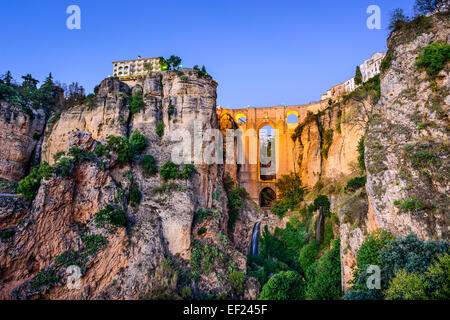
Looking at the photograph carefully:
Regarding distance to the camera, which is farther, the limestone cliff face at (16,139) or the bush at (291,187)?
the bush at (291,187)

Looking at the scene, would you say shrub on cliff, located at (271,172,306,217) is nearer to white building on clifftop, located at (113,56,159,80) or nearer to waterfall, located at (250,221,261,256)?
waterfall, located at (250,221,261,256)

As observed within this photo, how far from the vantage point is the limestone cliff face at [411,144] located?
14320 mm

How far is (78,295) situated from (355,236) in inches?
728

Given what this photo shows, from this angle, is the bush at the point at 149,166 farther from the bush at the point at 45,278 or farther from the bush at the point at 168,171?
the bush at the point at 45,278

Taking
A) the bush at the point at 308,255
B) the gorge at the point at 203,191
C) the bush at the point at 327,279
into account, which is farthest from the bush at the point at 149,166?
the bush at the point at 327,279

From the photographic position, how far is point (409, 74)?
1788 centimetres

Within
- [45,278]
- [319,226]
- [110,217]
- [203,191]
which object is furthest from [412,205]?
[45,278]

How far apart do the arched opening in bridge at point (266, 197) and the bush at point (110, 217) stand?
794 inches

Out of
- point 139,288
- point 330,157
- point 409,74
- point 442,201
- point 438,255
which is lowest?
point 139,288

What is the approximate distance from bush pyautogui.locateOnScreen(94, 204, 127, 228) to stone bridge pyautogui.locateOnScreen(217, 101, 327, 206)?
18873 mm

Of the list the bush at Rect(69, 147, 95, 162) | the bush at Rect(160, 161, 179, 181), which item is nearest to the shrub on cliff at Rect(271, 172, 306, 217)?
the bush at Rect(160, 161, 179, 181)
